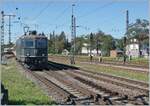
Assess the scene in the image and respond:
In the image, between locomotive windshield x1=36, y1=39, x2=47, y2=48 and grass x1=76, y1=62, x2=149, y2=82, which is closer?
grass x1=76, y1=62, x2=149, y2=82

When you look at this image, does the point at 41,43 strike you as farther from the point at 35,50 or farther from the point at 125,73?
the point at 125,73

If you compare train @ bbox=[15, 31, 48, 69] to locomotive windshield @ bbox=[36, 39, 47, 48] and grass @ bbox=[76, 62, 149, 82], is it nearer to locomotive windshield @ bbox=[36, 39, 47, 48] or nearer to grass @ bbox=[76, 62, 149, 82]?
locomotive windshield @ bbox=[36, 39, 47, 48]

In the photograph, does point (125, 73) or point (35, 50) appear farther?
point (35, 50)

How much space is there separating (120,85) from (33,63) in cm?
1693

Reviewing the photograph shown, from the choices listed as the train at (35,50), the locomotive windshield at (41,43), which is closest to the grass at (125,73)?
the train at (35,50)

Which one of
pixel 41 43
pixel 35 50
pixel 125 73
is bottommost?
pixel 125 73

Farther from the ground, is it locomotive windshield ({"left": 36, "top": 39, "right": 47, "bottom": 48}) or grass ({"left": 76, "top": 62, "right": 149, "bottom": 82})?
locomotive windshield ({"left": 36, "top": 39, "right": 47, "bottom": 48})

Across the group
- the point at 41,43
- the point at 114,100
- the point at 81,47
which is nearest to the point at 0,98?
the point at 114,100

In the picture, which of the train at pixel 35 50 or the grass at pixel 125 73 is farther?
the train at pixel 35 50

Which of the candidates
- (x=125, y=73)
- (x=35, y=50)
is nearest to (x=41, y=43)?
(x=35, y=50)

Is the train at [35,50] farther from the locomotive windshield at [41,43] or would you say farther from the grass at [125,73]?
the grass at [125,73]

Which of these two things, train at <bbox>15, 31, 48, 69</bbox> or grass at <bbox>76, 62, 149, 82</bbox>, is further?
train at <bbox>15, 31, 48, 69</bbox>

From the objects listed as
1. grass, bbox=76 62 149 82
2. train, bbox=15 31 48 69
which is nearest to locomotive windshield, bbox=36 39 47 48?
train, bbox=15 31 48 69

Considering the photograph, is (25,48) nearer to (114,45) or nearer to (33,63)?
(33,63)
